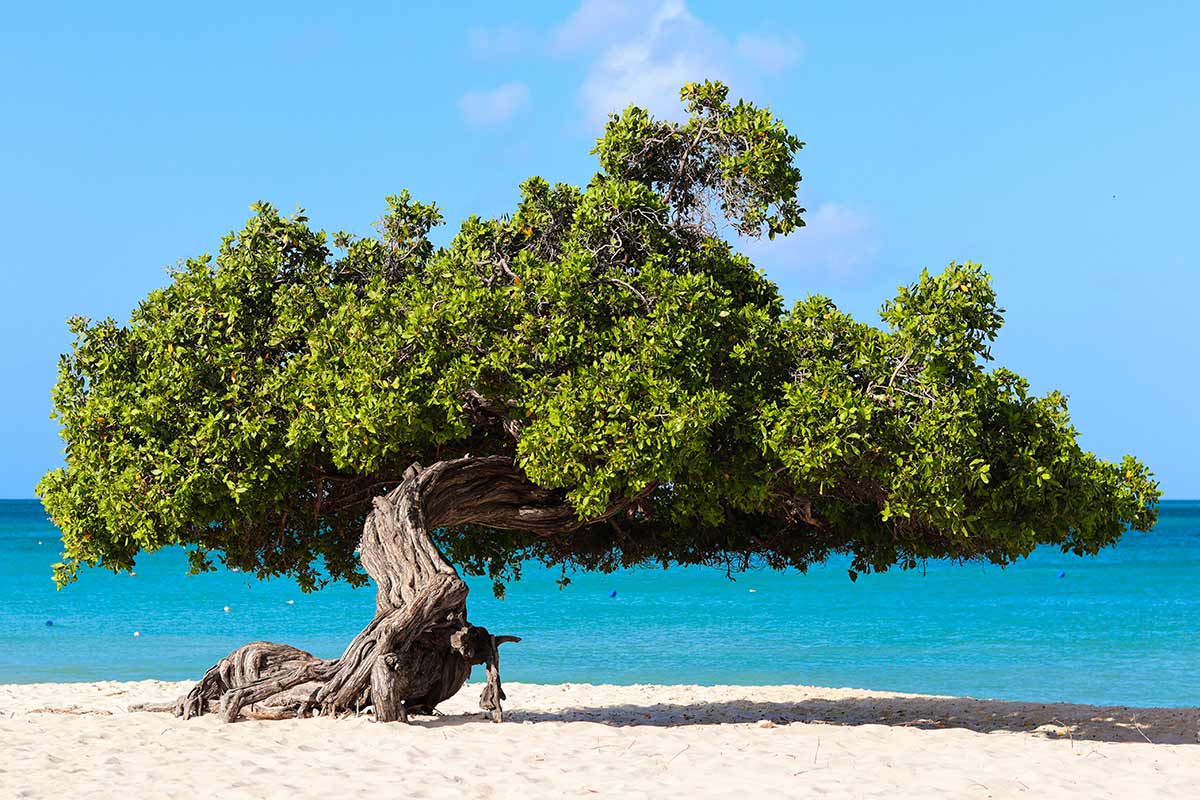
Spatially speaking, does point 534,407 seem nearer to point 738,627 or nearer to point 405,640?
point 405,640

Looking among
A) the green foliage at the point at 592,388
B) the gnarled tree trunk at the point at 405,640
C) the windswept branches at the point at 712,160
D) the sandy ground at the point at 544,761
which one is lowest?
the sandy ground at the point at 544,761

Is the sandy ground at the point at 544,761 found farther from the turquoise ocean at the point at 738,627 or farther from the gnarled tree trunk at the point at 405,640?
the turquoise ocean at the point at 738,627

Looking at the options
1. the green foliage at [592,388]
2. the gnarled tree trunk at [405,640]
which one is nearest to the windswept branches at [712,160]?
the green foliage at [592,388]

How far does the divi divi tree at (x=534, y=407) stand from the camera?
1239cm

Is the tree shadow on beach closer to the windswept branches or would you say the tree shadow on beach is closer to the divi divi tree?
the divi divi tree

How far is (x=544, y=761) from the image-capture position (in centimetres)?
1080

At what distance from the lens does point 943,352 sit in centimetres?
1247

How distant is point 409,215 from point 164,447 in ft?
12.5

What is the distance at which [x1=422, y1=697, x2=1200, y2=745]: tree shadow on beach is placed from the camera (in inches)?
635

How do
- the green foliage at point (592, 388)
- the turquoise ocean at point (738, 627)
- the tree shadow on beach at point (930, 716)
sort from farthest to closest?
the turquoise ocean at point (738, 627)
the tree shadow on beach at point (930, 716)
the green foliage at point (592, 388)

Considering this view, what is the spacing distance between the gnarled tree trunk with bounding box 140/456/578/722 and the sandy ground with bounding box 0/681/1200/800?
336 mm

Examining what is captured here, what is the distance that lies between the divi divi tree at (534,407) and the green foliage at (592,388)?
0.10ft

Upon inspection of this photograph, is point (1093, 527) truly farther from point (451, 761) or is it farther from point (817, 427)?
point (451, 761)

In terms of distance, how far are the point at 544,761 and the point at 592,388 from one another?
11.3 feet
